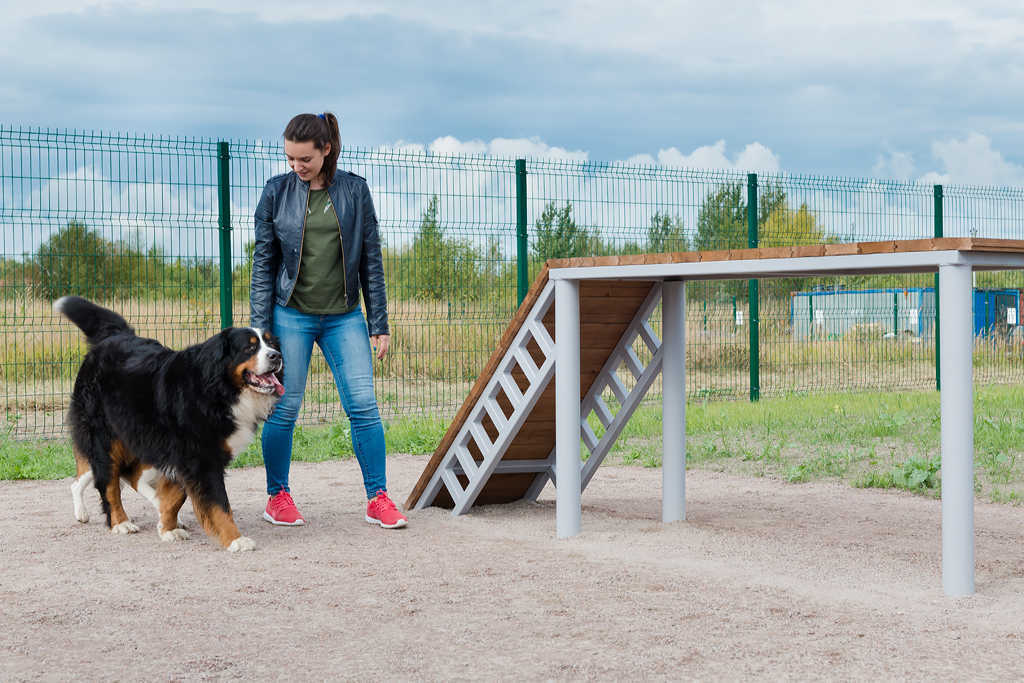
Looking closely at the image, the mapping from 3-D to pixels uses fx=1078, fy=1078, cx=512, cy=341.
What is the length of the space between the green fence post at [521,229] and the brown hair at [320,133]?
18.2 ft

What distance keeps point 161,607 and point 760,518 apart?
3.24 meters

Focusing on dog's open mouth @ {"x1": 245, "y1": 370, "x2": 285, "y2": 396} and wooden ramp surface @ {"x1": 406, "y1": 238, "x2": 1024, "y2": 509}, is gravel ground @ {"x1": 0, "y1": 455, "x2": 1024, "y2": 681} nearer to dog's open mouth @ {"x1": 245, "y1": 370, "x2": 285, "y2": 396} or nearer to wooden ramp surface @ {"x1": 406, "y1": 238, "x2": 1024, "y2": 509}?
wooden ramp surface @ {"x1": 406, "y1": 238, "x2": 1024, "y2": 509}

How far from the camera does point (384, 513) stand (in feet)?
18.0

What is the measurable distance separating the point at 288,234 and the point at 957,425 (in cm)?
312

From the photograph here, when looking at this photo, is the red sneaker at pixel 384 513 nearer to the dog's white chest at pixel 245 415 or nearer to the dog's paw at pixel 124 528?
the dog's white chest at pixel 245 415

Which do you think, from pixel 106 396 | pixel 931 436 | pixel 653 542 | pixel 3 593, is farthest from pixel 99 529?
pixel 931 436

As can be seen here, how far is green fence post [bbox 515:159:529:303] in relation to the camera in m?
10.8

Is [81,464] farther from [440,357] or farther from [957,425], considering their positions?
[440,357]

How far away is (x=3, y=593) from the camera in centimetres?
436

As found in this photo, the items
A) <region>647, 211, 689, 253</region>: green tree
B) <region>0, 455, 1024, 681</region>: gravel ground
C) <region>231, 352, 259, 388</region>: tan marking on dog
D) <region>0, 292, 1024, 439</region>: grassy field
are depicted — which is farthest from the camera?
<region>647, 211, 689, 253</region>: green tree

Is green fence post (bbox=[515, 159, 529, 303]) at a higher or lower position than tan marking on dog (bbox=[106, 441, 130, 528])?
higher

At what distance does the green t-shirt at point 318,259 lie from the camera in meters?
5.25

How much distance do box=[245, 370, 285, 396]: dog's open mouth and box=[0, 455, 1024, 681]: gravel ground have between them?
761 mm

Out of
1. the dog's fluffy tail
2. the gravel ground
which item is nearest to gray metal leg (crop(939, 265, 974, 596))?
A: the gravel ground
